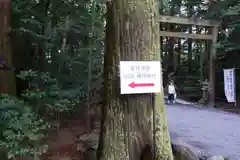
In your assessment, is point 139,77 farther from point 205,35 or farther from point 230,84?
point 205,35

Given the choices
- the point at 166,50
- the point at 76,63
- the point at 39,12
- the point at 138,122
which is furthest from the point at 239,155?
the point at 166,50

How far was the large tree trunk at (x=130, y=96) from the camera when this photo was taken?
278 cm

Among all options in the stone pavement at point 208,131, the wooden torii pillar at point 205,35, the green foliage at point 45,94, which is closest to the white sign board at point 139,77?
the stone pavement at point 208,131

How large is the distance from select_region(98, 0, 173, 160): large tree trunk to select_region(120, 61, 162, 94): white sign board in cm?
21

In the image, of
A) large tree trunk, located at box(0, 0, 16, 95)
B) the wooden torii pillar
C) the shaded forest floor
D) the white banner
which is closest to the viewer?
the shaded forest floor

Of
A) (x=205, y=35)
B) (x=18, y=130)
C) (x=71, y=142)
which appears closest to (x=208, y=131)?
(x=71, y=142)

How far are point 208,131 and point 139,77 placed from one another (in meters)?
3.35

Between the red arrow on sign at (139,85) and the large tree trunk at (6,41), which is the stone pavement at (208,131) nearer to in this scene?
the red arrow on sign at (139,85)

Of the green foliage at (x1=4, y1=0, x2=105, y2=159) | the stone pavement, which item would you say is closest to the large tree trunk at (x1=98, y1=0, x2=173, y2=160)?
the stone pavement

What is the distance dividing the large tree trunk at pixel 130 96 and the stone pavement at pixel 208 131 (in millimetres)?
1384

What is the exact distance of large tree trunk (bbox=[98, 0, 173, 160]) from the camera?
2.78m

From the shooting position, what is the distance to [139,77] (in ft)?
8.24

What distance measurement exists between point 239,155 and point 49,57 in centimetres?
427

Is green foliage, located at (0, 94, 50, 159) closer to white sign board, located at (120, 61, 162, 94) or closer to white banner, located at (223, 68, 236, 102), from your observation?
white sign board, located at (120, 61, 162, 94)
